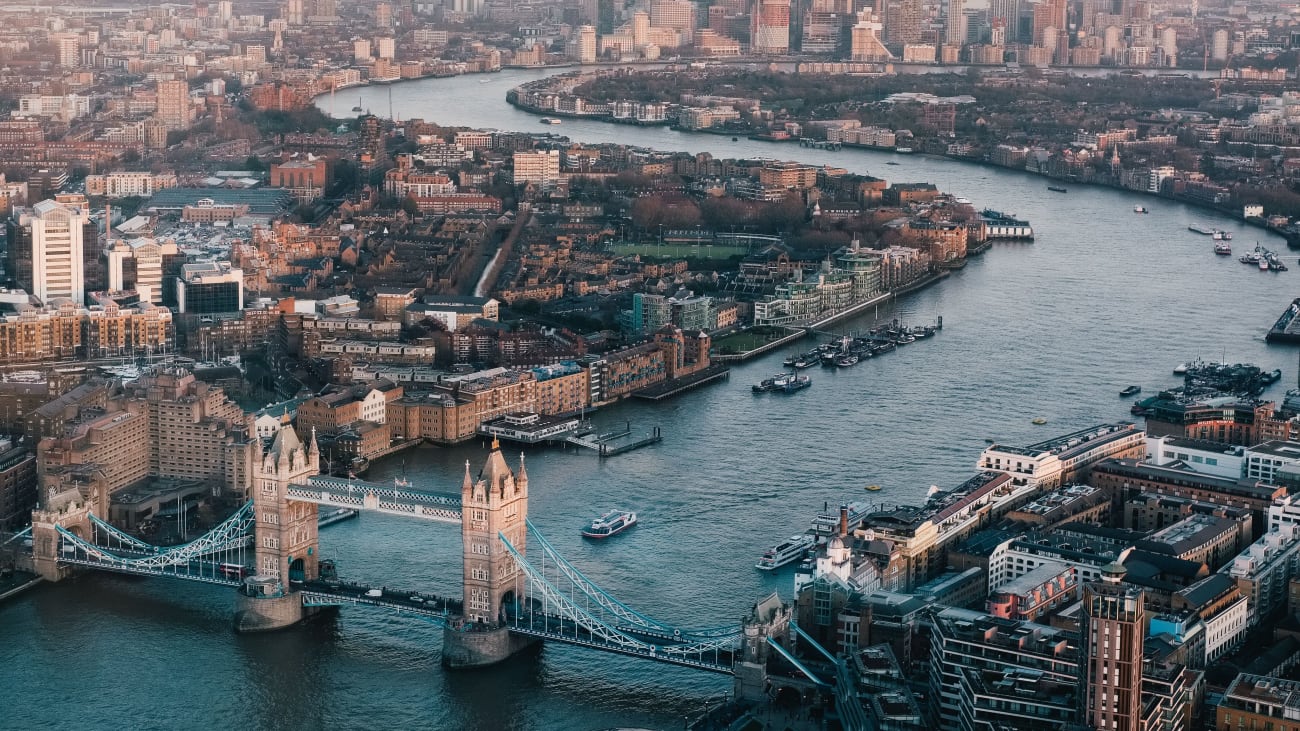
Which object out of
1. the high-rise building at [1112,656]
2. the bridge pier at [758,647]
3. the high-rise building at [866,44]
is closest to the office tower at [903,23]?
the high-rise building at [866,44]

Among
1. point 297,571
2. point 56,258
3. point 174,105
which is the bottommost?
point 297,571

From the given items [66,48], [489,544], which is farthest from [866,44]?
[489,544]

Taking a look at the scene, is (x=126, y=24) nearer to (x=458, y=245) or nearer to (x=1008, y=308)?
(x=458, y=245)

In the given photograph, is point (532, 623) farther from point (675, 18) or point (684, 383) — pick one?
point (675, 18)

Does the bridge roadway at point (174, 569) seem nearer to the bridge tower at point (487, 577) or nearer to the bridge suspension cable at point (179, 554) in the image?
the bridge suspension cable at point (179, 554)

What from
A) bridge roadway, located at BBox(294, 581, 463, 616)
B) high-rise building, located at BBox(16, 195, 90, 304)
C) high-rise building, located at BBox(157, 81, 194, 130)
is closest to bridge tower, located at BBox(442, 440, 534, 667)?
bridge roadway, located at BBox(294, 581, 463, 616)

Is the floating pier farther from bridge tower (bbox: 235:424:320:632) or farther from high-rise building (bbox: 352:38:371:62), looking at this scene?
high-rise building (bbox: 352:38:371:62)
